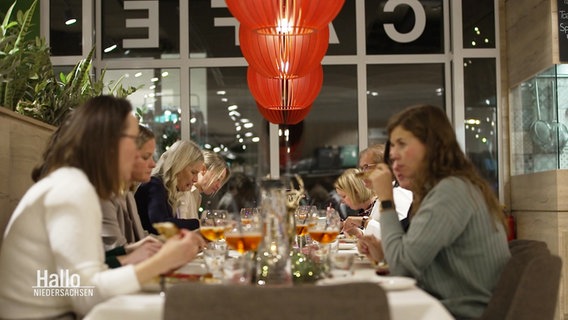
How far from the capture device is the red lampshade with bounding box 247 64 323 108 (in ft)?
18.5

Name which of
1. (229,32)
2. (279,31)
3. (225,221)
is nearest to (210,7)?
(229,32)

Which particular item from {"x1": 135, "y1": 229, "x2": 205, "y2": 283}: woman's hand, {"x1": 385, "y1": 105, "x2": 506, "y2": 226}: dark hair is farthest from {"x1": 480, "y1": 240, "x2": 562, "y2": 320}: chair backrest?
{"x1": 135, "y1": 229, "x2": 205, "y2": 283}: woman's hand

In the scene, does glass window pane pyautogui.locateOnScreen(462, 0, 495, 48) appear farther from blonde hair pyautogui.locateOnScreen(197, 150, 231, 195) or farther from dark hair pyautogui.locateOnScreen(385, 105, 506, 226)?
dark hair pyautogui.locateOnScreen(385, 105, 506, 226)

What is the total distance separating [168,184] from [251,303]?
11.2ft

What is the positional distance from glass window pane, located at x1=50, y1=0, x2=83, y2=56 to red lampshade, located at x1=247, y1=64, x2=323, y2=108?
11.8ft

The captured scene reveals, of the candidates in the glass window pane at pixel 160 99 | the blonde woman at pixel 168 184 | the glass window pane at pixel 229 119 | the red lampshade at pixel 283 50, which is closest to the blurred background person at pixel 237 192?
the glass window pane at pixel 229 119

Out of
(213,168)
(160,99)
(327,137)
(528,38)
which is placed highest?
(528,38)

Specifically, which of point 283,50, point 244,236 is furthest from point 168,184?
point 244,236

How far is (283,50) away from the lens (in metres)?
4.71

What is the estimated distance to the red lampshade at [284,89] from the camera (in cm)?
564

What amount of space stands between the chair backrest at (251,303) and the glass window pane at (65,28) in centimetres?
745

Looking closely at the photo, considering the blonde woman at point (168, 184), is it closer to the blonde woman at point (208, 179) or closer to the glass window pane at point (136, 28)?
the blonde woman at point (208, 179)

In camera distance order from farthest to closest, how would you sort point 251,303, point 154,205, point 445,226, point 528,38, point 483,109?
point 483,109 → point 528,38 → point 154,205 → point 445,226 → point 251,303

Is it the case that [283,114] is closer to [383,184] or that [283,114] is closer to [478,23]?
A: [383,184]
